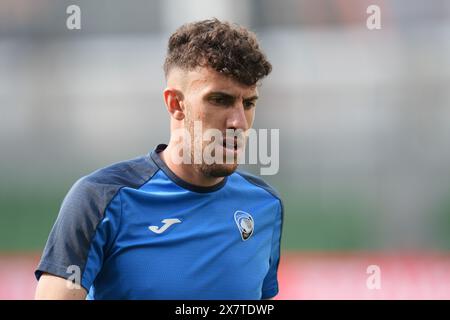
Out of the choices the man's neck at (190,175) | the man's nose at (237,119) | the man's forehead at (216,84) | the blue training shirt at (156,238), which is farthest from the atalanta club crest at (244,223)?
the man's forehead at (216,84)

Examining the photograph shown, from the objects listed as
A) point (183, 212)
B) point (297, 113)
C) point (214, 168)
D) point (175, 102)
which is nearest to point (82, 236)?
point (183, 212)

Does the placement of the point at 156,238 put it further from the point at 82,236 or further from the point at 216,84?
the point at 216,84

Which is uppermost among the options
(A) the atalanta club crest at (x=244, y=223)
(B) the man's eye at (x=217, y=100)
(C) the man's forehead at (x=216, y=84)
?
(C) the man's forehead at (x=216, y=84)

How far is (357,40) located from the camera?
7.79 m

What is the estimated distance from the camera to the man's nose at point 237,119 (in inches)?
Answer: 85.0

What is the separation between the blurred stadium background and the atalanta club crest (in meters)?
4.95

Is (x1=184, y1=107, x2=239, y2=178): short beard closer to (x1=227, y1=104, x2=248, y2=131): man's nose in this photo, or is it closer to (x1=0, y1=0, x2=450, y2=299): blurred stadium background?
(x1=227, y1=104, x2=248, y2=131): man's nose

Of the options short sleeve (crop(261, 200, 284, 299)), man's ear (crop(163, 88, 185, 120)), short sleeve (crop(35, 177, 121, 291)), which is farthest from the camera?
short sleeve (crop(261, 200, 284, 299))

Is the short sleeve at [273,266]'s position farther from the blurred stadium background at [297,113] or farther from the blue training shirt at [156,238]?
the blurred stadium background at [297,113]

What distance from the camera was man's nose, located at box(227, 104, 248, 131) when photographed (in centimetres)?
216

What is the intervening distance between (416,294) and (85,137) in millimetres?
4080

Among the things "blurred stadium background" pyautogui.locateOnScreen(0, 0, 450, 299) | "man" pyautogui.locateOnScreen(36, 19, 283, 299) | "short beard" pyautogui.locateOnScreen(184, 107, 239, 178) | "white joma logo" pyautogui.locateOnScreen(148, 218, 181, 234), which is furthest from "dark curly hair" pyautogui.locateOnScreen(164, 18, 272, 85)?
"blurred stadium background" pyautogui.locateOnScreen(0, 0, 450, 299)

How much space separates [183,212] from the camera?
220cm

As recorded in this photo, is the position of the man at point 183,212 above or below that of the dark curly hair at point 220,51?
below
